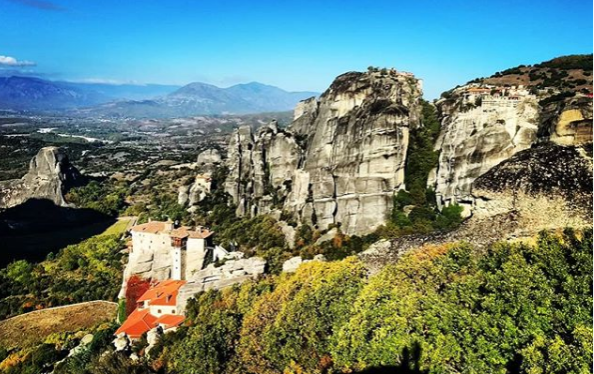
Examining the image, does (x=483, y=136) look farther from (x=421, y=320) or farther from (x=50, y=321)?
(x=50, y=321)

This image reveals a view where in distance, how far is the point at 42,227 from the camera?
53.6m

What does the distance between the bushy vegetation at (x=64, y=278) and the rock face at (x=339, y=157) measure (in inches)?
485

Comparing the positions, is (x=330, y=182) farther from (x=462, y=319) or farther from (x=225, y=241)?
(x=462, y=319)

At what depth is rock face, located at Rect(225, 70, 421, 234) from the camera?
103 ft

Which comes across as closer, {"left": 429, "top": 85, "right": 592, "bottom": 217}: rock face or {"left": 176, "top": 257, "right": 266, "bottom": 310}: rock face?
{"left": 176, "top": 257, "right": 266, "bottom": 310}: rock face

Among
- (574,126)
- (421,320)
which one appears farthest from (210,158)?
(421,320)

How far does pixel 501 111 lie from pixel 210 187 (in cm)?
3251

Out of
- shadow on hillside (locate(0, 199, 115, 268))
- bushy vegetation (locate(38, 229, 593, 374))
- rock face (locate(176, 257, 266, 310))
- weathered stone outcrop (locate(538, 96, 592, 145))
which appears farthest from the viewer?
shadow on hillside (locate(0, 199, 115, 268))

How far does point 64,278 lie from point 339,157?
23.2m

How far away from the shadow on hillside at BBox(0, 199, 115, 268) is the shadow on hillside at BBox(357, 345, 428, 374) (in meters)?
39.3

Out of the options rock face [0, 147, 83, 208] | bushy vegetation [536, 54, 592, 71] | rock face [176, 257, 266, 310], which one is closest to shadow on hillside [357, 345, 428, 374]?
rock face [176, 257, 266, 310]

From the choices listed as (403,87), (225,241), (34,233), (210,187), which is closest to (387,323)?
(225,241)

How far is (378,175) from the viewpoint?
31391mm

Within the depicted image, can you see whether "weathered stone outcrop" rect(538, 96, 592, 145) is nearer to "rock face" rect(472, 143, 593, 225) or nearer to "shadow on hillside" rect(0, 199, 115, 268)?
"rock face" rect(472, 143, 593, 225)
